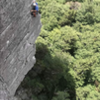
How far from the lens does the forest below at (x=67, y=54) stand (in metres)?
12.1

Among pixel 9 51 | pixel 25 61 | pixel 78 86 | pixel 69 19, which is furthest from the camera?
pixel 69 19

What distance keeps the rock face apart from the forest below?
476 cm

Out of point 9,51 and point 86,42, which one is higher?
point 9,51

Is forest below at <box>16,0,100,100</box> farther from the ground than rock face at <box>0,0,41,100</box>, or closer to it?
closer to it

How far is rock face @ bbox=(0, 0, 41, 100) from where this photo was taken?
184 inches

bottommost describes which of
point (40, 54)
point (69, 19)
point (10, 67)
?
point (69, 19)

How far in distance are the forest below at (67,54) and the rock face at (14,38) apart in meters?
4.76

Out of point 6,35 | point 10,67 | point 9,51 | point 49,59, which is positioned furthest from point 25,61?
point 49,59

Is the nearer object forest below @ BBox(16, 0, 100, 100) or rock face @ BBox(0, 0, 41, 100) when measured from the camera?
rock face @ BBox(0, 0, 41, 100)

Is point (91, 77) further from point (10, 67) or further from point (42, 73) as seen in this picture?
point (10, 67)

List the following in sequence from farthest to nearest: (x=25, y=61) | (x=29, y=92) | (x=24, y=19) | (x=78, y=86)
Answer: (x=78, y=86)
(x=29, y=92)
(x=25, y=61)
(x=24, y=19)

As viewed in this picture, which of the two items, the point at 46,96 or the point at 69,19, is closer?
the point at 46,96

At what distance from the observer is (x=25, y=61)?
7297 mm

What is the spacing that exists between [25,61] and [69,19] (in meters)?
13.9
